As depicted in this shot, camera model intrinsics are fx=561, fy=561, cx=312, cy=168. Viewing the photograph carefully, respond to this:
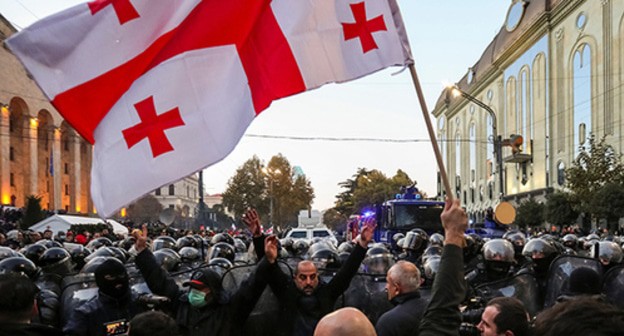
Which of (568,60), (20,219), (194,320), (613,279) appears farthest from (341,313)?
(568,60)

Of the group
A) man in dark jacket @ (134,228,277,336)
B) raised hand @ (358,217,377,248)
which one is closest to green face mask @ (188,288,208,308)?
man in dark jacket @ (134,228,277,336)

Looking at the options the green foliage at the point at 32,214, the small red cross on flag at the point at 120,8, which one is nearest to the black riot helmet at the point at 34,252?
the small red cross on flag at the point at 120,8

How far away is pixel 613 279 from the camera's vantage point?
5.34 meters

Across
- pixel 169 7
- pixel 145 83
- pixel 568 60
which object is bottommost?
pixel 145 83

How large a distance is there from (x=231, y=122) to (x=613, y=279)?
3977mm

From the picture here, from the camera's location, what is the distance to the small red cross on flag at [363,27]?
3.88 metres

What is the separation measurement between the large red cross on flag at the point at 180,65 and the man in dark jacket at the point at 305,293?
1735 millimetres

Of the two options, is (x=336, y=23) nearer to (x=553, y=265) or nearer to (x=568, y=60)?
(x=553, y=265)

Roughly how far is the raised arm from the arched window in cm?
4023

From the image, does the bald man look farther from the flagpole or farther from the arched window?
the arched window

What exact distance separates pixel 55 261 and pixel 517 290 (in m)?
6.09

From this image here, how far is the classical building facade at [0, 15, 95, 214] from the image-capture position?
1759 inches

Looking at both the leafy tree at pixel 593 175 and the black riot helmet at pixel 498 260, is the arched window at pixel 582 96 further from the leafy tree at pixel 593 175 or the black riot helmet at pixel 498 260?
the black riot helmet at pixel 498 260

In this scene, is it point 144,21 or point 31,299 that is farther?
point 144,21
